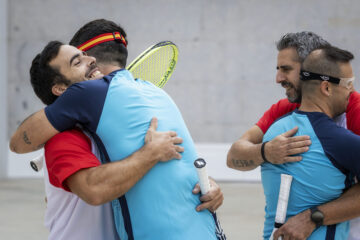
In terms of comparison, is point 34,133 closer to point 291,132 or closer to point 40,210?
point 291,132

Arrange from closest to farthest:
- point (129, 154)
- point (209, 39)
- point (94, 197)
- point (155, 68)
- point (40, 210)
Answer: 1. point (94, 197)
2. point (129, 154)
3. point (155, 68)
4. point (40, 210)
5. point (209, 39)

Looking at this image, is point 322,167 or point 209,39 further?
point 209,39

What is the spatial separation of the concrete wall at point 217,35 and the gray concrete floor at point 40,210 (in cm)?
121

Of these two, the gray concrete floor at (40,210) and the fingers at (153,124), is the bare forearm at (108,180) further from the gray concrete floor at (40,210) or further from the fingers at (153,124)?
the gray concrete floor at (40,210)

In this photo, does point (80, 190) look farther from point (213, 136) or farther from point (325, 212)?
point (213, 136)

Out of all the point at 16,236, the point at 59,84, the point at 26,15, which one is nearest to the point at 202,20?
the point at 26,15

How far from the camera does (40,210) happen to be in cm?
623

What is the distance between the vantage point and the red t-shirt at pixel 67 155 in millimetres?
1873

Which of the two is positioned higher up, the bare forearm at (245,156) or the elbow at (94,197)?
the elbow at (94,197)

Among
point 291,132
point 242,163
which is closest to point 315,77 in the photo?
point 291,132

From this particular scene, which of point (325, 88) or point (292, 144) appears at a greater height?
point (325, 88)

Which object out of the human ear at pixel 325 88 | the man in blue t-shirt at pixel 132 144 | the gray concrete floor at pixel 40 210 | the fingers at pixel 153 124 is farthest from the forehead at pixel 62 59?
the gray concrete floor at pixel 40 210

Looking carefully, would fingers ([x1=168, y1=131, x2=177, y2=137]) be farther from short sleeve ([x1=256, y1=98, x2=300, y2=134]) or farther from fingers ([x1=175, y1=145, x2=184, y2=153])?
short sleeve ([x1=256, y1=98, x2=300, y2=134])

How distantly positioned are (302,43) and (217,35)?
579cm
